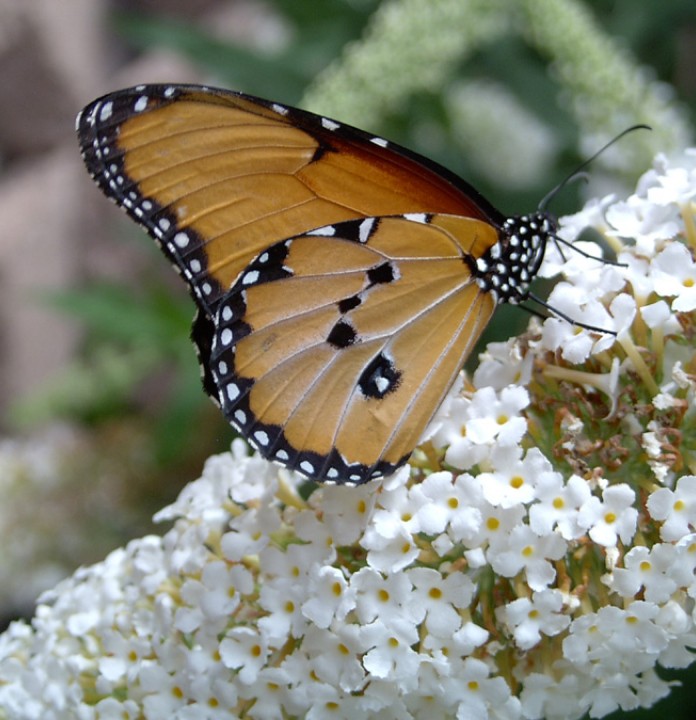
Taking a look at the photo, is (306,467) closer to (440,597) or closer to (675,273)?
(440,597)

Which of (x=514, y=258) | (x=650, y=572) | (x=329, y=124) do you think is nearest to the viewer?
(x=650, y=572)

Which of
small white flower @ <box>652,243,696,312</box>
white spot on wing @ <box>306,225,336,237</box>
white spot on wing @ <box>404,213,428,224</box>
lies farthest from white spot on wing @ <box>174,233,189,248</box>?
small white flower @ <box>652,243,696,312</box>

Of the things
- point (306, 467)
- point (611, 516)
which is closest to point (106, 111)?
point (306, 467)

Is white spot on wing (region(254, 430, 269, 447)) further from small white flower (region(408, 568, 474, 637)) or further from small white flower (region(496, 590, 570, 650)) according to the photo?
small white flower (region(496, 590, 570, 650))

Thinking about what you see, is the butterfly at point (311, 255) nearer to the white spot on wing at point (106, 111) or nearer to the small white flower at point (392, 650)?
the white spot on wing at point (106, 111)

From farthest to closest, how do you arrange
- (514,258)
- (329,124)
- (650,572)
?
(514,258) < (329,124) < (650,572)

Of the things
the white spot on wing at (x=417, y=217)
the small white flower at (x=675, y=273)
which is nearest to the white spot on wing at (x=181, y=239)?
the white spot on wing at (x=417, y=217)
